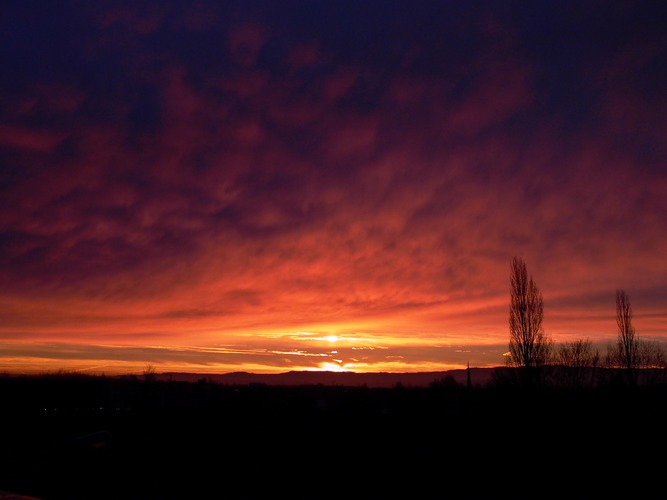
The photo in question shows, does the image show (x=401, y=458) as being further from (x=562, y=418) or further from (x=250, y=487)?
(x=562, y=418)

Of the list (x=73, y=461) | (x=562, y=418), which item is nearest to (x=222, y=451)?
(x=73, y=461)

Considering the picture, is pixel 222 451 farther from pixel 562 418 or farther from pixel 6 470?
pixel 562 418

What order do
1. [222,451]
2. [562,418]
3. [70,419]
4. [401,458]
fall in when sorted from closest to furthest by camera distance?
[401,458]
[222,451]
[562,418]
[70,419]

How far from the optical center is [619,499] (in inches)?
626

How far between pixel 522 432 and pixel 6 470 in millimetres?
21272

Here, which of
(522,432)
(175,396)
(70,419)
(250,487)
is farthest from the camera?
(175,396)

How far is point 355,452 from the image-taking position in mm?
23922

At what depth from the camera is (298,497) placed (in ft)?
53.7

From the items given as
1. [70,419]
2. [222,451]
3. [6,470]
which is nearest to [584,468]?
[222,451]

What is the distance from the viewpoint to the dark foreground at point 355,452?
56.5 feet

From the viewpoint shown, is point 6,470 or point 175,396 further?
point 175,396

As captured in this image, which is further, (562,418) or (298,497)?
(562,418)

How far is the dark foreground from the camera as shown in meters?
17.2

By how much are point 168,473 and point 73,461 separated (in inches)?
123
